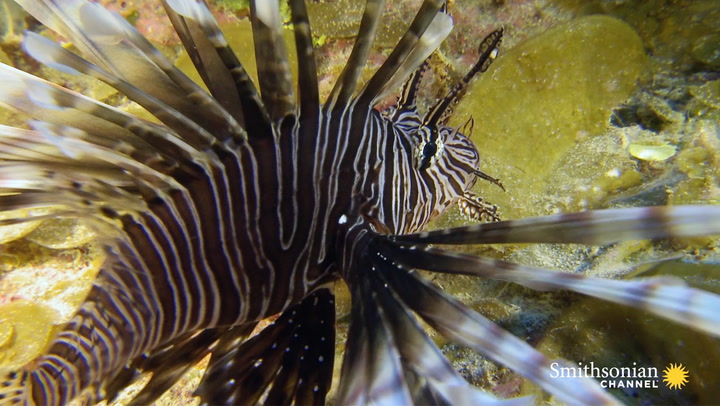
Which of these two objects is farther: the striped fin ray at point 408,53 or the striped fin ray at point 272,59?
the striped fin ray at point 408,53

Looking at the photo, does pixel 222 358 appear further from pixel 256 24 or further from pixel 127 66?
pixel 256 24

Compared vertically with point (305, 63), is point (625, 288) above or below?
below

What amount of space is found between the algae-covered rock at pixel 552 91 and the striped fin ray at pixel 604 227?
1857 mm

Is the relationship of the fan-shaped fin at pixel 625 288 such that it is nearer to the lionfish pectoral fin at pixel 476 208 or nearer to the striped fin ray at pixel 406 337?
the striped fin ray at pixel 406 337

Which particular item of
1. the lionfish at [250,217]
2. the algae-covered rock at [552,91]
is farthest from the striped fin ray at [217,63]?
the algae-covered rock at [552,91]

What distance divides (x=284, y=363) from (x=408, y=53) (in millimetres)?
1672

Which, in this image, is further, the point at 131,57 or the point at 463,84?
the point at 463,84

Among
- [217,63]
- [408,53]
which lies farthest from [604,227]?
[217,63]

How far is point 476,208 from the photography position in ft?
8.53

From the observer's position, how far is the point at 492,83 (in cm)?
325

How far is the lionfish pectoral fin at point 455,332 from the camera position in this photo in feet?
3.56

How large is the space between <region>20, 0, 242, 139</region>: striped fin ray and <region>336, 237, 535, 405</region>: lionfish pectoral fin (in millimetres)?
1015

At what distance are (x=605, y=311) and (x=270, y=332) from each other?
1.63 meters

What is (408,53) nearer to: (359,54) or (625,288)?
(359,54)
